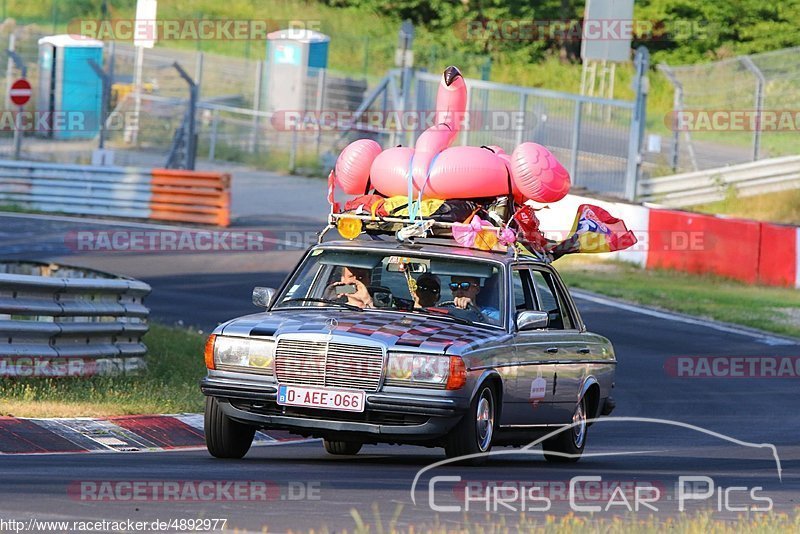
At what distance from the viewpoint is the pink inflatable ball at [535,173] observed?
11562 millimetres

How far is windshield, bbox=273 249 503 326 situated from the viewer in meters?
10.8

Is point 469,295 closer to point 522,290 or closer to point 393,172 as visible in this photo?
point 522,290

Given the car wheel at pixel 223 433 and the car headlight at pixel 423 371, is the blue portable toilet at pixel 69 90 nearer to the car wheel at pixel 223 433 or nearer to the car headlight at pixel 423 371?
the car wheel at pixel 223 433

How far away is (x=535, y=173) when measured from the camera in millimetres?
11555

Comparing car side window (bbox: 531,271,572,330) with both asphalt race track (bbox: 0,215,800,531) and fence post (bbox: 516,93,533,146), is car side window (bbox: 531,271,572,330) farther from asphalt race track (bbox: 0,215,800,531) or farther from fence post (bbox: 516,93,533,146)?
fence post (bbox: 516,93,533,146)

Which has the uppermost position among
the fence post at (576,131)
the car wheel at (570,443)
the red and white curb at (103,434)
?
the fence post at (576,131)

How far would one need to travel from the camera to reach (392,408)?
9648 millimetres

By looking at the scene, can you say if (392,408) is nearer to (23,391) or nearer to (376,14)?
(23,391)

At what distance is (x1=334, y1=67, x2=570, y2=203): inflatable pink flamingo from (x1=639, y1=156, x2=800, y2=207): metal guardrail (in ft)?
69.7

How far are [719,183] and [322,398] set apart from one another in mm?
24414

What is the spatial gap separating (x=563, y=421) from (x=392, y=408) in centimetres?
219

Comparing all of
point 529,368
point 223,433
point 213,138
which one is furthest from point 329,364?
point 213,138

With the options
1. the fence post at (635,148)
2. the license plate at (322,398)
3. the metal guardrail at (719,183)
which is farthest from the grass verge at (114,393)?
the metal guardrail at (719,183)

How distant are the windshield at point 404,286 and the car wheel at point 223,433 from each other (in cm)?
101
